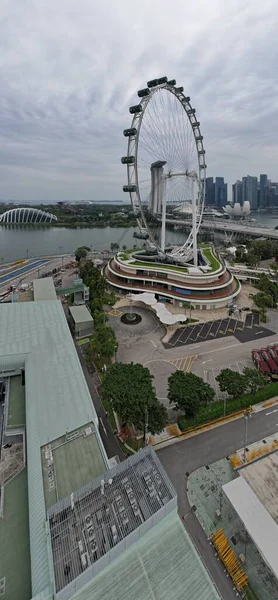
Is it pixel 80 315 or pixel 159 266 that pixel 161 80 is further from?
pixel 80 315

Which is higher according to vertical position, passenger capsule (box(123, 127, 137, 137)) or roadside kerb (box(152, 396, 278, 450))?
passenger capsule (box(123, 127, 137, 137))

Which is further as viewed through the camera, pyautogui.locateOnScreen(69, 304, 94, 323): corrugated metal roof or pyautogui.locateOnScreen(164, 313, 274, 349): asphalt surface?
pyautogui.locateOnScreen(69, 304, 94, 323): corrugated metal roof

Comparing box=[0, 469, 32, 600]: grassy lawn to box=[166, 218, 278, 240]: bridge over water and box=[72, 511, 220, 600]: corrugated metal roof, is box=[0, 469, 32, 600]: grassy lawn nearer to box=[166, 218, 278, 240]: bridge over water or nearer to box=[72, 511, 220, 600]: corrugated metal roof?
box=[72, 511, 220, 600]: corrugated metal roof

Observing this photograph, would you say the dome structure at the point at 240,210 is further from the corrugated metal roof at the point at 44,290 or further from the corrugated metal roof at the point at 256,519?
the corrugated metal roof at the point at 256,519

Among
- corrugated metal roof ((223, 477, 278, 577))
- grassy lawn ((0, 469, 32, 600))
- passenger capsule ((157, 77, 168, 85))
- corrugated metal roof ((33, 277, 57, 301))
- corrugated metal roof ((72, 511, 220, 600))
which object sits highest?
passenger capsule ((157, 77, 168, 85))

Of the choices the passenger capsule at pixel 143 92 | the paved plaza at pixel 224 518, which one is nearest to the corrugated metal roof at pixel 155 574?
the paved plaza at pixel 224 518

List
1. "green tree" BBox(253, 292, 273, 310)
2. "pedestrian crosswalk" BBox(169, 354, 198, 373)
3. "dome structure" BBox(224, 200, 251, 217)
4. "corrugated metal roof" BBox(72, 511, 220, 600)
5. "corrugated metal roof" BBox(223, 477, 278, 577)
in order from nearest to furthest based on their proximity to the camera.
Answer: "corrugated metal roof" BBox(72, 511, 220, 600) → "corrugated metal roof" BBox(223, 477, 278, 577) → "pedestrian crosswalk" BBox(169, 354, 198, 373) → "green tree" BBox(253, 292, 273, 310) → "dome structure" BBox(224, 200, 251, 217)

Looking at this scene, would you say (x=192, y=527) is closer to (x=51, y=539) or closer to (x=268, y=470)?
(x=268, y=470)

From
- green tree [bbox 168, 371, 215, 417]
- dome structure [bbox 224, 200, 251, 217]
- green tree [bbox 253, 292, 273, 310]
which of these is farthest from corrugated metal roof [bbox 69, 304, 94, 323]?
dome structure [bbox 224, 200, 251, 217]
